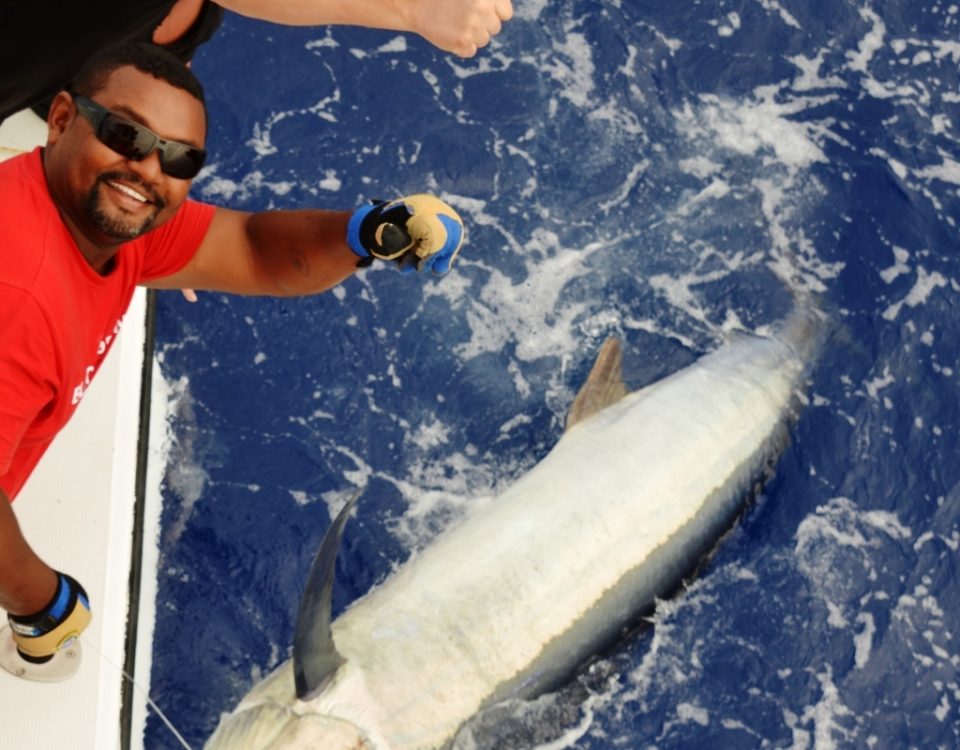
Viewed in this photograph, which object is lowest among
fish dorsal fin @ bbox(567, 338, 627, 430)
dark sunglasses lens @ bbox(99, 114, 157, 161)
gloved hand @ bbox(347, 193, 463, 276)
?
fish dorsal fin @ bbox(567, 338, 627, 430)

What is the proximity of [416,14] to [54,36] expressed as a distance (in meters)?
1.17

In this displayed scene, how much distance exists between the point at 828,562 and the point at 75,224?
11.1ft

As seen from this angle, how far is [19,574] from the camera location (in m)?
2.44

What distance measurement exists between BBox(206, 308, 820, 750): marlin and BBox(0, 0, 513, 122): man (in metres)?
1.45

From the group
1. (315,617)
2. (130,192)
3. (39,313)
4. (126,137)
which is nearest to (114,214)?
(130,192)

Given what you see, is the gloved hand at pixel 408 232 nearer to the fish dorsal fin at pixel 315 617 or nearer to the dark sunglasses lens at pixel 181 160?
the dark sunglasses lens at pixel 181 160

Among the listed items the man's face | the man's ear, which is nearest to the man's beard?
the man's face

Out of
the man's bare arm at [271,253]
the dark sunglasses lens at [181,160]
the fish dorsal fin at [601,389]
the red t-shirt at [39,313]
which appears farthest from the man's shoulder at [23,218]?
the fish dorsal fin at [601,389]

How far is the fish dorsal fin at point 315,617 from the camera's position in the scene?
3.09m

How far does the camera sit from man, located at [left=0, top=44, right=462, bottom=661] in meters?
2.29

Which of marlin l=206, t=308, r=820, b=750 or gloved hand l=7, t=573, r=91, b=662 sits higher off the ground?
gloved hand l=7, t=573, r=91, b=662

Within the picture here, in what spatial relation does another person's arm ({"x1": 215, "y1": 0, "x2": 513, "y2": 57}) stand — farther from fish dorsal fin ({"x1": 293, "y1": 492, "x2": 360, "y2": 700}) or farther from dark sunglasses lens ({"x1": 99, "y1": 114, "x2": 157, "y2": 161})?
fish dorsal fin ({"x1": 293, "y1": 492, "x2": 360, "y2": 700})

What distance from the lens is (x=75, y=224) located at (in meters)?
2.47

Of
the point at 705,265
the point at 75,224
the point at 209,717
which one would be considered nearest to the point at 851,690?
the point at 705,265
